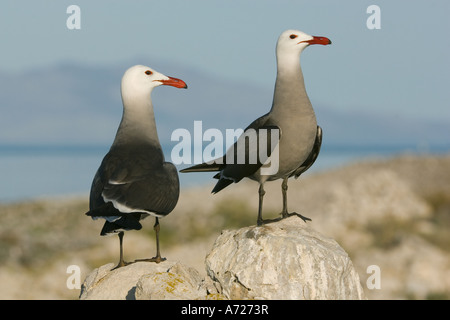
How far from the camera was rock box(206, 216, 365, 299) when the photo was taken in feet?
27.2

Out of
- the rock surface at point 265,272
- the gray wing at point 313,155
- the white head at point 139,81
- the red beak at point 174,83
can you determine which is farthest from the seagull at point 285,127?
the white head at point 139,81

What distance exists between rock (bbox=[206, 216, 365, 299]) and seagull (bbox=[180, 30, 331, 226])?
1028 millimetres

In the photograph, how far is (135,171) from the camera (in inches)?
375

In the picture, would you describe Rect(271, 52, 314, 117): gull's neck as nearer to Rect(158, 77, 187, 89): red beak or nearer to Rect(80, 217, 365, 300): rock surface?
Rect(158, 77, 187, 89): red beak

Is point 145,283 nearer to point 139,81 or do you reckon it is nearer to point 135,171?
point 135,171

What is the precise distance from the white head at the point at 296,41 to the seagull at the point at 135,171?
1503 mm

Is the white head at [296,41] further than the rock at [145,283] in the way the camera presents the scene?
Yes

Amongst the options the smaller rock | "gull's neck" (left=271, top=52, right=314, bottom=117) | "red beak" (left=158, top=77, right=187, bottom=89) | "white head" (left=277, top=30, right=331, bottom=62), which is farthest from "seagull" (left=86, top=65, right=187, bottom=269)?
"white head" (left=277, top=30, right=331, bottom=62)

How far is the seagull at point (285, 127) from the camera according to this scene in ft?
31.8

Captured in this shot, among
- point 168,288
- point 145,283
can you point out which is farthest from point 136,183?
point 168,288

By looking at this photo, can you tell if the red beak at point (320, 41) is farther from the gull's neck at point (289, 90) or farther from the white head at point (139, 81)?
Answer: the white head at point (139, 81)
